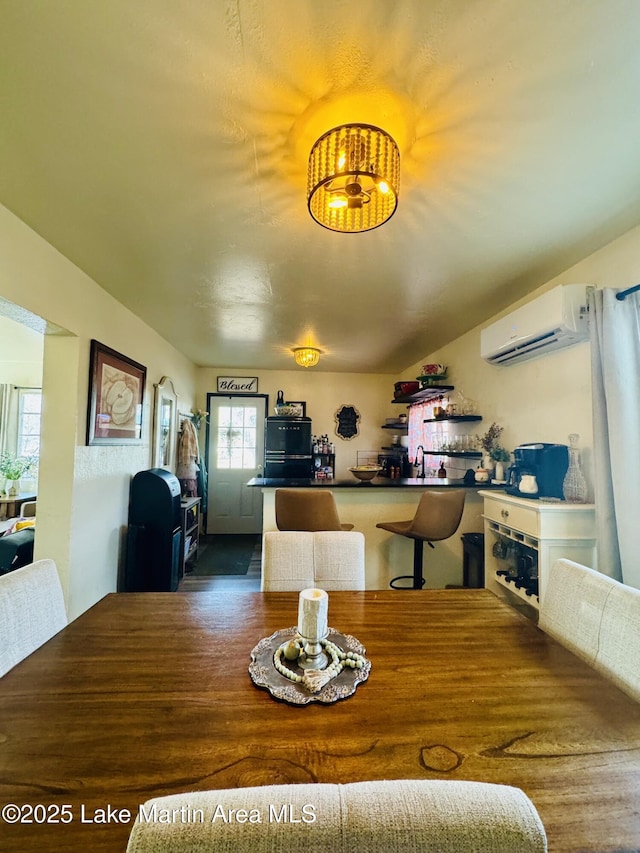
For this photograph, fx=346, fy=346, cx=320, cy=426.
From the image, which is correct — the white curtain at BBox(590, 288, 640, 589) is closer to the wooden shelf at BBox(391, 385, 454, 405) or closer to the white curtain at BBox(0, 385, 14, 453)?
the wooden shelf at BBox(391, 385, 454, 405)

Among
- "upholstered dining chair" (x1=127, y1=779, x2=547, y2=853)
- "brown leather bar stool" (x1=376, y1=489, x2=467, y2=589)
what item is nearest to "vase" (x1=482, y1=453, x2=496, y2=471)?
"brown leather bar stool" (x1=376, y1=489, x2=467, y2=589)

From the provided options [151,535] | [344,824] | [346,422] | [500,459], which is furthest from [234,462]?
[344,824]

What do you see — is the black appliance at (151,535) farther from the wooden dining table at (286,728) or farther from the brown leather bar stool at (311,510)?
the wooden dining table at (286,728)

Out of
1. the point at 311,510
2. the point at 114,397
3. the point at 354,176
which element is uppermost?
the point at 354,176

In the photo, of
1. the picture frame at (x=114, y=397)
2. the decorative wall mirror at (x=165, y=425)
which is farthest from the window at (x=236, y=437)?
the picture frame at (x=114, y=397)

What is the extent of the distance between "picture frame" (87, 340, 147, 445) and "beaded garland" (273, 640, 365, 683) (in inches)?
→ 81.6

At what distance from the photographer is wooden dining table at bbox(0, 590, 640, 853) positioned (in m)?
0.57

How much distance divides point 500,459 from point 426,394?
1374 mm

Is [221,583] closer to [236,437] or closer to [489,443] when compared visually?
[236,437]

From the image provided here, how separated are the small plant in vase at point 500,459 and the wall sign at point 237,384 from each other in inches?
139

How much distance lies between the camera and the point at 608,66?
97cm

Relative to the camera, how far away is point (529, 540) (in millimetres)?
2012

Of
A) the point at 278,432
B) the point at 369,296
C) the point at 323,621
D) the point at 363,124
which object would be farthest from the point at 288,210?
the point at 278,432

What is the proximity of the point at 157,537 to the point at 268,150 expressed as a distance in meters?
2.82
